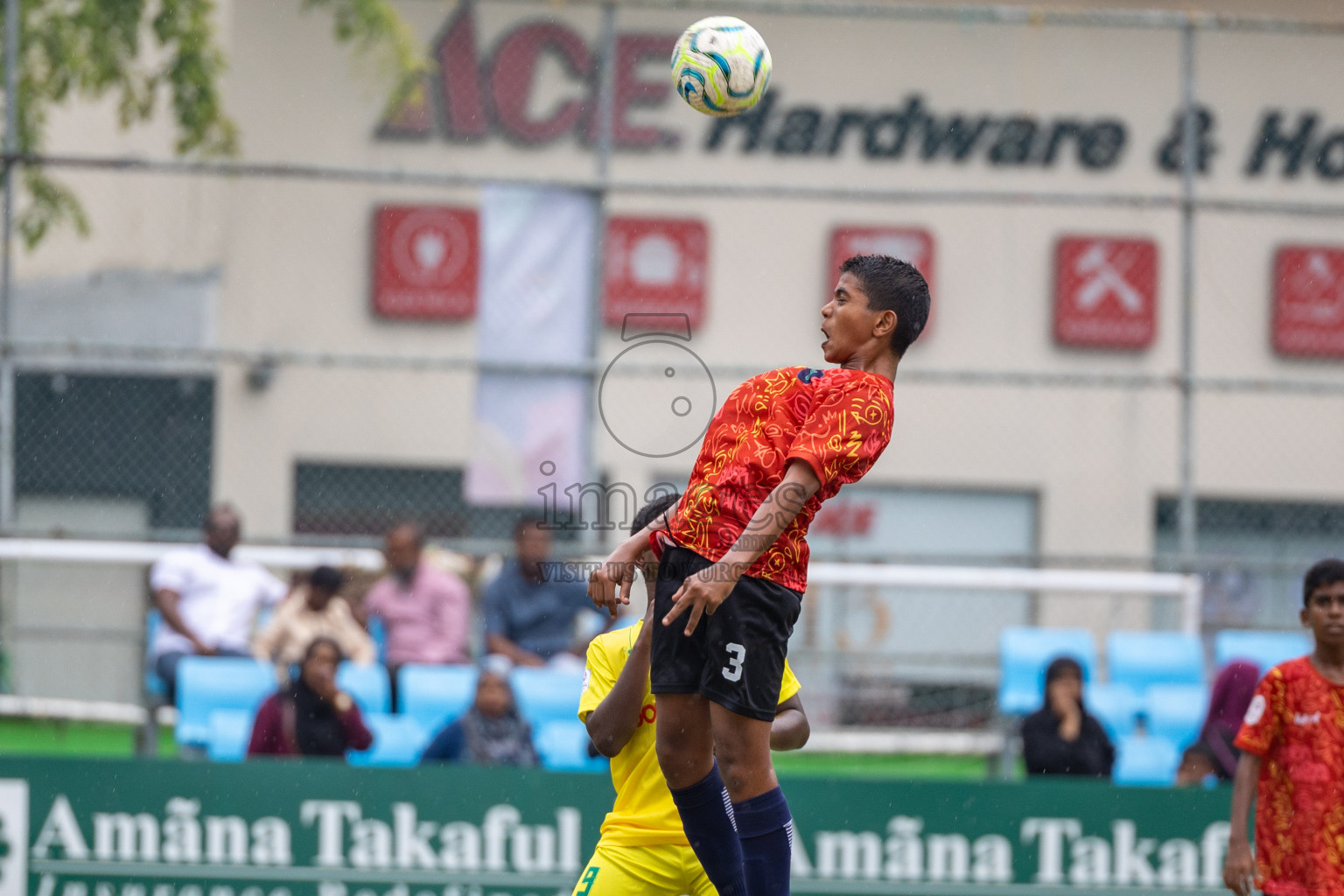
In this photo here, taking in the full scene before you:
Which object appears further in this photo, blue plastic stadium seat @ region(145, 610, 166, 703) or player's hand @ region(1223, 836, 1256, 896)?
blue plastic stadium seat @ region(145, 610, 166, 703)

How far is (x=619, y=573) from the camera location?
4215mm

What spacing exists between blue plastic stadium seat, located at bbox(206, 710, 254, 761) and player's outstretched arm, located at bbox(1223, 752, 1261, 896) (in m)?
5.14

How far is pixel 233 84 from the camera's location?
14.6 meters

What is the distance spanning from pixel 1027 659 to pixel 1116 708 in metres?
0.73

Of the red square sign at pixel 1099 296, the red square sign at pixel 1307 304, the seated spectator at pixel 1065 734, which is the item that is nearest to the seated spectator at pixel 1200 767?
the seated spectator at pixel 1065 734

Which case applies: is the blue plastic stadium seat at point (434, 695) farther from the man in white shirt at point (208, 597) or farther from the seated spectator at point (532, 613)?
the man in white shirt at point (208, 597)

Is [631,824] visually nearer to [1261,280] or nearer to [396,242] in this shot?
[396,242]

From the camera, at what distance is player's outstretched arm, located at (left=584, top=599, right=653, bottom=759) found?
444 centimetres

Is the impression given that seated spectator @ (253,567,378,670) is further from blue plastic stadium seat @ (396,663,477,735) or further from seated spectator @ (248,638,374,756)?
seated spectator @ (248,638,374,756)

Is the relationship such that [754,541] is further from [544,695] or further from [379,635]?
[379,635]

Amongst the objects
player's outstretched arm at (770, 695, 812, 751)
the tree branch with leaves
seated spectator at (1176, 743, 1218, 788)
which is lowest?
seated spectator at (1176, 743, 1218, 788)

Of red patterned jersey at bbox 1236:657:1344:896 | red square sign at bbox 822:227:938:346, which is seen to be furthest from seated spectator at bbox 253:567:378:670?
red square sign at bbox 822:227:938:346

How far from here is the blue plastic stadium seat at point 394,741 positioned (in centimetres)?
825

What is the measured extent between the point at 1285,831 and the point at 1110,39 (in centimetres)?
1186
